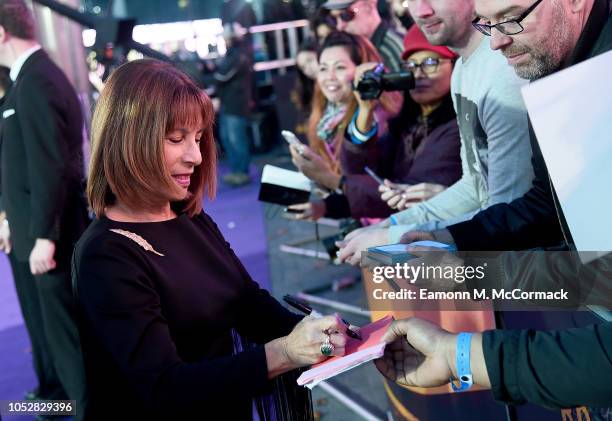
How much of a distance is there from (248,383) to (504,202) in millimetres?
974

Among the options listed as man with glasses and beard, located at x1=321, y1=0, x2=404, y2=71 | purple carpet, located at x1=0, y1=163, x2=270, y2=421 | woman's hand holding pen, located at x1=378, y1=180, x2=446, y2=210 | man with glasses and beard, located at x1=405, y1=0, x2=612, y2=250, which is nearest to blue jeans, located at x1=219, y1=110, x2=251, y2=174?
purple carpet, located at x1=0, y1=163, x2=270, y2=421

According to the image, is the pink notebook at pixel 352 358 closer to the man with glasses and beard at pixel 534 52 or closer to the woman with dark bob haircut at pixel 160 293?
the woman with dark bob haircut at pixel 160 293

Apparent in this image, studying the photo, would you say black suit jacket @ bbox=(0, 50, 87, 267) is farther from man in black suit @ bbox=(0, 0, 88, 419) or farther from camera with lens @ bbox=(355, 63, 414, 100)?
camera with lens @ bbox=(355, 63, 414, 100)

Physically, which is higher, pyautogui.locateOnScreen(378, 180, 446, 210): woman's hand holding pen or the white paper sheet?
the white paper sheet

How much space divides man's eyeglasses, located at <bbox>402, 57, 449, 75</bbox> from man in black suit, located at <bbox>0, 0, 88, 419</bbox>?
1560 mm

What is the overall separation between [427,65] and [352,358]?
1.70m

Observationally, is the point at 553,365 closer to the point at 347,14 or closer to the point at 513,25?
the point at 513,25

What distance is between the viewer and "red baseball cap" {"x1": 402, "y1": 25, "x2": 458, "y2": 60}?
265cm

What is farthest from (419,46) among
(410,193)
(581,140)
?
(581,140)

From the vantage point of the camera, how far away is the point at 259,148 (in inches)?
422

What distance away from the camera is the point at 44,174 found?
9.09 feet

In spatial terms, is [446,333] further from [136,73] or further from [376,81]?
[376,81]

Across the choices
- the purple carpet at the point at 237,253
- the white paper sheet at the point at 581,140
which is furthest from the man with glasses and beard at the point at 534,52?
the purple carpet at the point at 237,253

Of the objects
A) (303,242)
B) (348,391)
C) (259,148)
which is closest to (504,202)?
(348,391)
